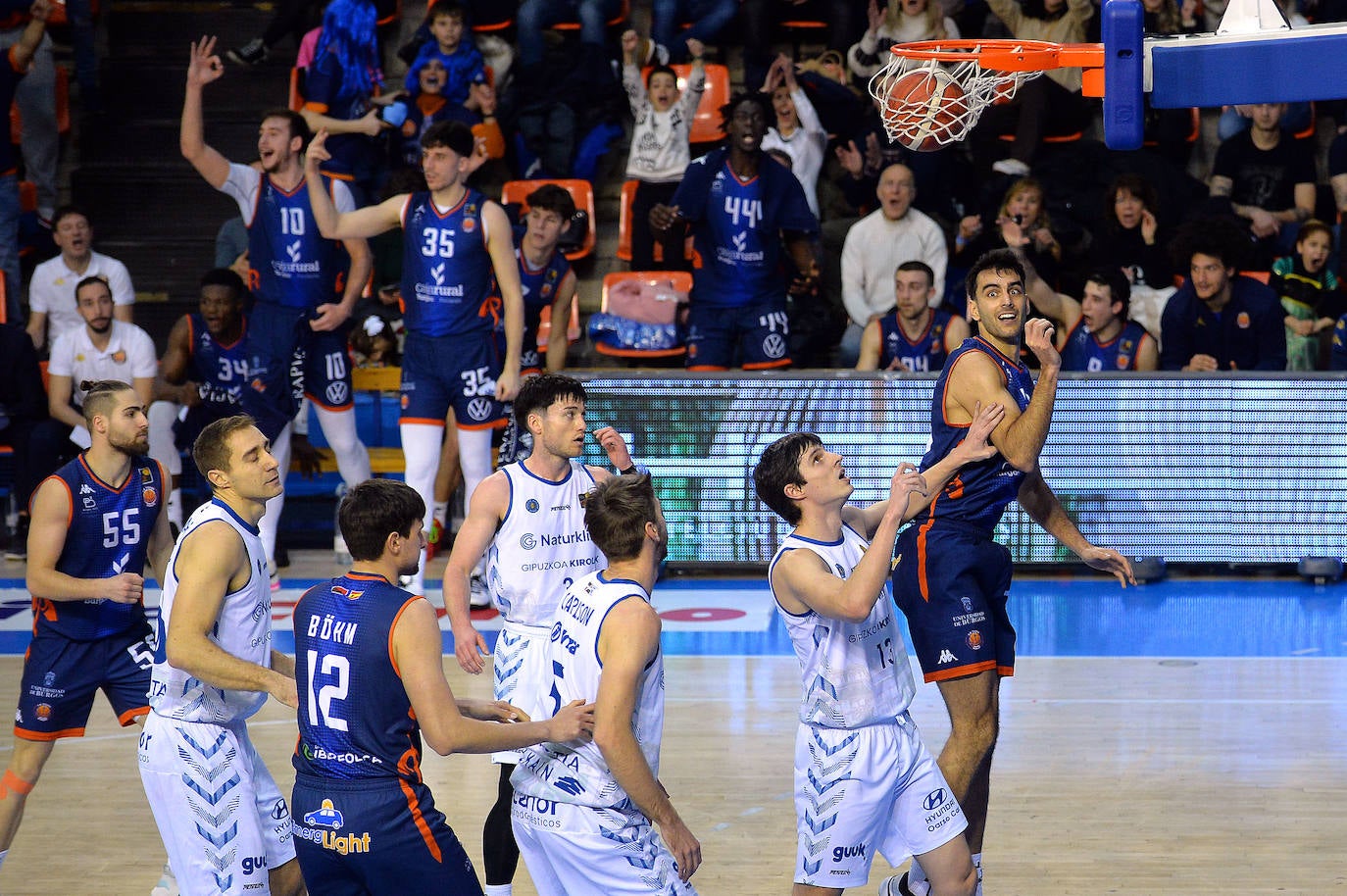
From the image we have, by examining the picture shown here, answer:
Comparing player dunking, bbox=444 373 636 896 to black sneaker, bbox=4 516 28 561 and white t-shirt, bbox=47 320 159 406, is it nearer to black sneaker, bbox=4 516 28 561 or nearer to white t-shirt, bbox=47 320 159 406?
white t-shirt, bbox=47 320 159 406

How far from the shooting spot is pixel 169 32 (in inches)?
581

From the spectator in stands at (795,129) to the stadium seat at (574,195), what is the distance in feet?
4.82

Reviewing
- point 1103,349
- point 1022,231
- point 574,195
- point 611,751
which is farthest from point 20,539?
point 611,751

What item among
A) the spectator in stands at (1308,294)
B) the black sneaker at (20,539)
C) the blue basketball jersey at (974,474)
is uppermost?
the spectator in stands at (1308,294)

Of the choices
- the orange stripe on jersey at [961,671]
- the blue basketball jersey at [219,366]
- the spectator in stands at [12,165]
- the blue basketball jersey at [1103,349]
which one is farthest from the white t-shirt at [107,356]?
the orange stripe on jersey at [961,671]

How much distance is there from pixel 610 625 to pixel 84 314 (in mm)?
7620

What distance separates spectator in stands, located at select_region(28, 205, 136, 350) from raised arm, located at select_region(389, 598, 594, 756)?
26.9ft

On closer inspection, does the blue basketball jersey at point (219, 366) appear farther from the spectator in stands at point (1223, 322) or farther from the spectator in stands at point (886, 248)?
the spectator in stands at point (1223, 322)

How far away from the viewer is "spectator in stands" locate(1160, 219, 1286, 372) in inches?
403

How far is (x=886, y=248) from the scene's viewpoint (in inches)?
438

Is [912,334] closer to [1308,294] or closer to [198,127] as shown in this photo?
[1308,294]

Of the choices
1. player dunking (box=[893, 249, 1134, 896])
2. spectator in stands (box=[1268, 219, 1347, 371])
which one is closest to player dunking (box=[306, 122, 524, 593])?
player dunking (box=[893, 249, 1134, 896])

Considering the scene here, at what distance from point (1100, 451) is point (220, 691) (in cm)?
675

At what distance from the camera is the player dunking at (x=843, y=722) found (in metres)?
4.53
